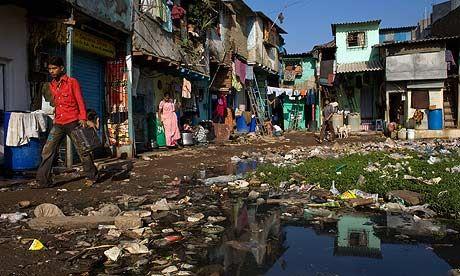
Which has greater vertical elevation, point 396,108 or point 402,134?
point 396,108

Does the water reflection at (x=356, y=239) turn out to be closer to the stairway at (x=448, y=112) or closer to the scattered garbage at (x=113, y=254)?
the scattered garbage at (x=113, y=254)

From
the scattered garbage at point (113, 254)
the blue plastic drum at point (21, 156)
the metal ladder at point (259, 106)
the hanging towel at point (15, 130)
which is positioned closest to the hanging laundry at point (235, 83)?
the metal ladder at point (259, 106)

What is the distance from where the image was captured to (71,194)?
631 cm

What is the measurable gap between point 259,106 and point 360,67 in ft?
23.7

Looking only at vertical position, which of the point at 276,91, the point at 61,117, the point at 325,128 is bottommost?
the point at 325,128

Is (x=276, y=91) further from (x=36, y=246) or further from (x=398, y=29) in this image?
(x=36, y=246)

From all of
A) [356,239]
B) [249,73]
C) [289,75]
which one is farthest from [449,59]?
[356,239]

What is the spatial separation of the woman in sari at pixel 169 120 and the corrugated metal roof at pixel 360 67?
16.3m

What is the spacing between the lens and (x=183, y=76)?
57.5 ft

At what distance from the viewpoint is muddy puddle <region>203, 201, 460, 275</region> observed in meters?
3.28

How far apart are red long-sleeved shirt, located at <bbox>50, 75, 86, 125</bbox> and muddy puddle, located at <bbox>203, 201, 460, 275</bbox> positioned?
10.9 feet

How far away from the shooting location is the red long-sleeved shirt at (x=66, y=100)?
666 cm

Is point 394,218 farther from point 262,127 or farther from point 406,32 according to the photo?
point 406,32

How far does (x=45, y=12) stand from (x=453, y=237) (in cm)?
853
